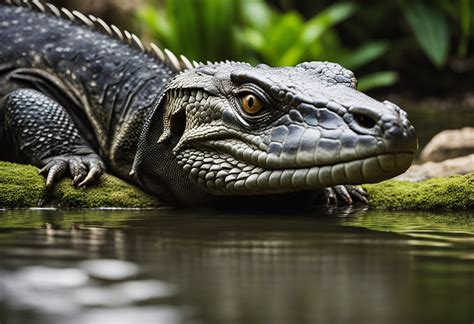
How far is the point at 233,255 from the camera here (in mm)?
4078

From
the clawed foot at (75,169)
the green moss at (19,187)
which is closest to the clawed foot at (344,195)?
the clawed foot at (75,169)

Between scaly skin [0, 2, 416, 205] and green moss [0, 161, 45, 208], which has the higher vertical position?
scaly skin [0, 2, 416, 205]

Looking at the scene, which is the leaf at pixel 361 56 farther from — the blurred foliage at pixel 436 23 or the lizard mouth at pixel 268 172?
the lizard mouth at pixel 268 172

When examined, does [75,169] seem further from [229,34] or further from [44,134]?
[229,34]

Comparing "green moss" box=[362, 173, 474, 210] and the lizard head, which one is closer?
the lizard head

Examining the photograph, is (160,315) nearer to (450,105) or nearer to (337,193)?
(337,193)

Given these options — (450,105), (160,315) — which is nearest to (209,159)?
(160,315)

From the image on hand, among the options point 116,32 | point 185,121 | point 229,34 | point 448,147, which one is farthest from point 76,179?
point 229,34

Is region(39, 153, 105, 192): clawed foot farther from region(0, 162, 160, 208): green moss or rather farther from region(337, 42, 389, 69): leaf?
region(337, 42, 389, 69): leaf

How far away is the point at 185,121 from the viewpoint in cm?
638

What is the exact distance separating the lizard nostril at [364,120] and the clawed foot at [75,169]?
2.50 metres

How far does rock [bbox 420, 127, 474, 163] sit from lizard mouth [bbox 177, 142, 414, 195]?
20.8 ft

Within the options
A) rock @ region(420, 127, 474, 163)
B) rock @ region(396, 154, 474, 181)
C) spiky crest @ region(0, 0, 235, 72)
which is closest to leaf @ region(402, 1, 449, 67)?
rock @ region(420, 127, 474, 163)

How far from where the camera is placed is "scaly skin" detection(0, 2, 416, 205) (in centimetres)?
520
